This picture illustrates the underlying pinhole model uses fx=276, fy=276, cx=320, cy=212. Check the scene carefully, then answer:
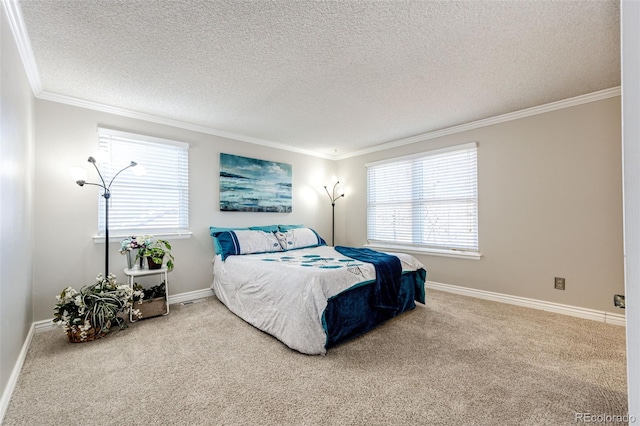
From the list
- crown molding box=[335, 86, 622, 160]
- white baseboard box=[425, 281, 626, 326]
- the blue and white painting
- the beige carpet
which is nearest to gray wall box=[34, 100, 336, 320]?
the blue and white painting

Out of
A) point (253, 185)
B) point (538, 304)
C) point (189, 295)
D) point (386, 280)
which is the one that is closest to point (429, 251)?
point (538, 304)

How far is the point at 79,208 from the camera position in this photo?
301 cm

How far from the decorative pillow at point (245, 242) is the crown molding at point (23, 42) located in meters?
2.28

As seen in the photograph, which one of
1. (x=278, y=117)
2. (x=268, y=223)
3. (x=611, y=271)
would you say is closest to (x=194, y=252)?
(x=268, y=223)

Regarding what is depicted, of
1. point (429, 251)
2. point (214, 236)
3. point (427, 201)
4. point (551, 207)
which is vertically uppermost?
point (427, 201)

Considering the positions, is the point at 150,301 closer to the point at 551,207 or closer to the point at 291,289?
the point at 291,289

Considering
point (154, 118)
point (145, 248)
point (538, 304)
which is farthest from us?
point (154, 118)

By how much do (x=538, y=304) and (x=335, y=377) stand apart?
9.11 ft

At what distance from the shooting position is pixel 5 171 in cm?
167

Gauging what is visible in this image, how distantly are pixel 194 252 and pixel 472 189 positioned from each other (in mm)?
3903

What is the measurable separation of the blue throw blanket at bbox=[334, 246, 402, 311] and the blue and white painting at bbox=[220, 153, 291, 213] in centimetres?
205

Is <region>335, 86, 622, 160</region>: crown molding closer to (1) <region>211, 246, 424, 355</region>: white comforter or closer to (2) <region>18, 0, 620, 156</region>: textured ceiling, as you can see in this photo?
(2) <region>18, 0, 620, 156</region>: textured ceiling

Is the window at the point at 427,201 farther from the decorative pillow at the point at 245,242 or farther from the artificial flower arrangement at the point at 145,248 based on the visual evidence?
the artificial flower arrangement at the point at 145,248

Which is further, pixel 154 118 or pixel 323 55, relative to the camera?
pixel 154 118
